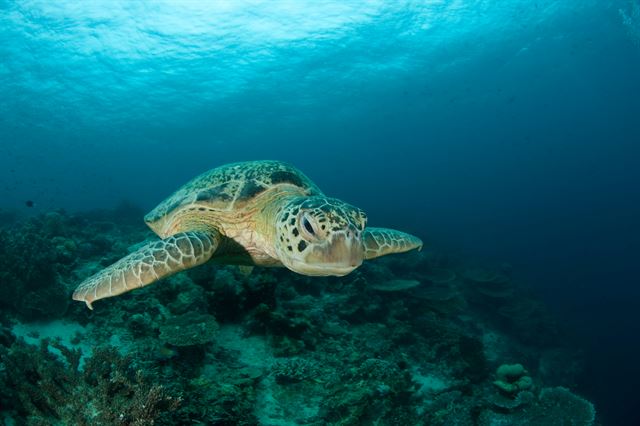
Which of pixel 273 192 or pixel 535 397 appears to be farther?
pixel 535 397

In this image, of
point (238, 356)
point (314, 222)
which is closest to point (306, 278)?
point (238, 356)

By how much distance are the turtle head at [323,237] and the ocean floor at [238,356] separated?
1444 mm

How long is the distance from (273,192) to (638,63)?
53.3 m

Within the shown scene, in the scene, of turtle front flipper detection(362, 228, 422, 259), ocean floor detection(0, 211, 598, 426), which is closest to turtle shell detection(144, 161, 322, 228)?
turtle front flipper detection(362, 228, 422, 259)

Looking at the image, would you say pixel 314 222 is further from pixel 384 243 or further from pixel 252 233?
pixel 384 243

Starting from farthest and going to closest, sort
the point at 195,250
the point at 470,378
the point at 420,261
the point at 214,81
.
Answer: the point at 214,81 → the point at 420,261 → the point at 470,378 → the point at 195,250

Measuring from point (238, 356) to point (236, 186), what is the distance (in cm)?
218

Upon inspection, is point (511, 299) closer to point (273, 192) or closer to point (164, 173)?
point (273, 192)

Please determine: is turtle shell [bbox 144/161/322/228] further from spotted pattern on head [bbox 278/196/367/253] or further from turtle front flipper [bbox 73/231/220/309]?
spotted pattern on head [bbox 278/196/367/253]

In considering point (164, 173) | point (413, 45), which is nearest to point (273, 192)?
point (413, 45)

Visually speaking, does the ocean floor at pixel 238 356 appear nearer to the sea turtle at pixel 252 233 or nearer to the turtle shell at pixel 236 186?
the sea turtle at pixel 252 233

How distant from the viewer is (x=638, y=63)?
40000mm

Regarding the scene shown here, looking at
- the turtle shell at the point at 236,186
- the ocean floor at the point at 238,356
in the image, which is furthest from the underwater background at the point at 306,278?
the turtle shell at the point at 236,186

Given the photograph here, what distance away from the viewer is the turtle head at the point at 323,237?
2865mm
